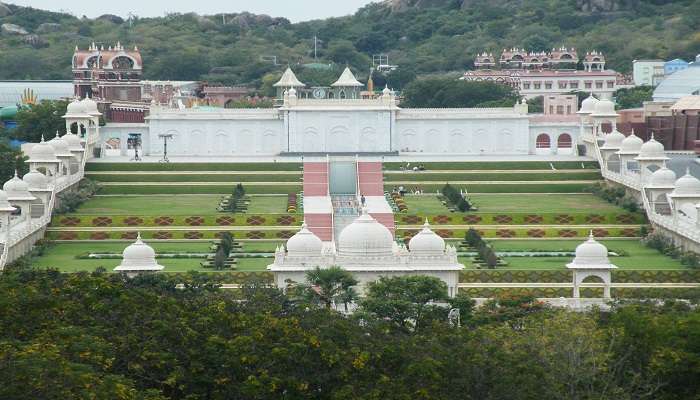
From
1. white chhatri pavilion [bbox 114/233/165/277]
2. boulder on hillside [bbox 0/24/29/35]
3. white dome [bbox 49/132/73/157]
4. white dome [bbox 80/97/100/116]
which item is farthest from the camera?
boulder on hillside [bbox 0/24/29/35]

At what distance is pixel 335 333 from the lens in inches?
1790

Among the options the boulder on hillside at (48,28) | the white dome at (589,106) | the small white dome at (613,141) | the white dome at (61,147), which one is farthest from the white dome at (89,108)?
the boulder on hillside at (48,28)

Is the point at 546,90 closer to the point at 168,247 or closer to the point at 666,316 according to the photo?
the point at 168,247

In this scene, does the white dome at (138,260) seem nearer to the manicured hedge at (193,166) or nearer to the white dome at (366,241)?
the white dome at (366,241)

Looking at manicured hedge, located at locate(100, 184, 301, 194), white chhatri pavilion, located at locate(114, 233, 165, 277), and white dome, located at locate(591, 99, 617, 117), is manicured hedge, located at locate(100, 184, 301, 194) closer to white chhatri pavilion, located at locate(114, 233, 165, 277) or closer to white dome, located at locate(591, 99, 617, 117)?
white dome, located at locate(591, 99, 617, 117)

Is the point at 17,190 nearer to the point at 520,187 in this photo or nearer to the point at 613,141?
the point at 520,187

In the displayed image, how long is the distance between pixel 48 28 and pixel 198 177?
4007 inches

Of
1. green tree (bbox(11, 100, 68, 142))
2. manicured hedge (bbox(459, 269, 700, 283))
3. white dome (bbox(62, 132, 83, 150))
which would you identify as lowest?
manicured hedge (bbox(459, 269, 700, 283))

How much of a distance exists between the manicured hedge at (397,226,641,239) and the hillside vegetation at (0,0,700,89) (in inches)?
2646

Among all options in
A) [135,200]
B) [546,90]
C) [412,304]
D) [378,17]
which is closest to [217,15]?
[378,17]

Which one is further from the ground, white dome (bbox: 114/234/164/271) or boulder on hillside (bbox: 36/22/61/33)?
boulder on hillside (bbox: 36/22/61/33)

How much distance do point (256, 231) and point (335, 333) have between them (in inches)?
1101

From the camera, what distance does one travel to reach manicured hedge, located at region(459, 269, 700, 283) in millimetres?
62906

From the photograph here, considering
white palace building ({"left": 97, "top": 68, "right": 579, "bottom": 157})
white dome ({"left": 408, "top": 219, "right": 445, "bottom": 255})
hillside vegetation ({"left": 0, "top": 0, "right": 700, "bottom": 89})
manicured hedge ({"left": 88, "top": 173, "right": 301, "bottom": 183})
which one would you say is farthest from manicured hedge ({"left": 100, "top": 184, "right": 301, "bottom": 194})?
hillside vegetation ({"left": 0, "top": 0, "right": 700, "bottom": 89})
